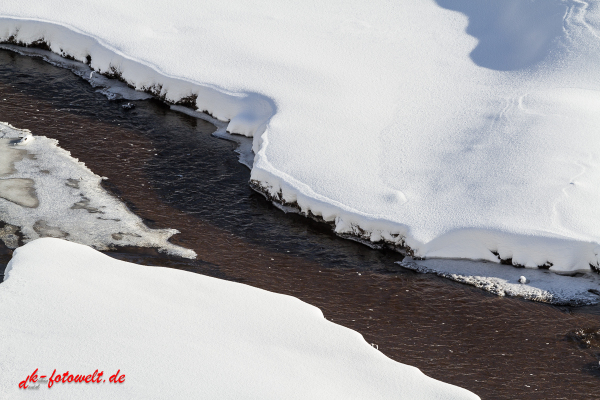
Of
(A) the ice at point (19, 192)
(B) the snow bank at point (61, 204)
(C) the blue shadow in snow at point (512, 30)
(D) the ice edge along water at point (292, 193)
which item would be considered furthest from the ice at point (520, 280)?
(A) the ice at point (19, 192)

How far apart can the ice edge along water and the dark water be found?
1.19 feet

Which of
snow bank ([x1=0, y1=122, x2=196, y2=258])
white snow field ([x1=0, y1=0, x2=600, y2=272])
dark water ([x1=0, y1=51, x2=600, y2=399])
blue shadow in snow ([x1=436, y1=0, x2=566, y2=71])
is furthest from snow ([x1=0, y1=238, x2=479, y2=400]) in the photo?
blue shadow in snow ([x1=436, y1=0, x2=566, y2=71])

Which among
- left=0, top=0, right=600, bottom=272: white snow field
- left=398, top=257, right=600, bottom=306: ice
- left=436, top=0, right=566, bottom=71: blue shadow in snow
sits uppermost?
left=436, top=0, right=566, bottom=71: blue shadow in snow

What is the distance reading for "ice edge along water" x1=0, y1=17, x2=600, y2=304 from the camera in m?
10.7

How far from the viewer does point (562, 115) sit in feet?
43.0

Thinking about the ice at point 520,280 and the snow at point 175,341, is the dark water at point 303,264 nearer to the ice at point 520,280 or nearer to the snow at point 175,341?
the ice at point 520,280

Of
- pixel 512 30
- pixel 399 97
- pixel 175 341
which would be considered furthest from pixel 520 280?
pixel 512 30

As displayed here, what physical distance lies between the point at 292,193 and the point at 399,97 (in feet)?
13.8

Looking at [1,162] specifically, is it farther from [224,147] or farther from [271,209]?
[271,209]

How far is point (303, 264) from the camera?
11.0 metres

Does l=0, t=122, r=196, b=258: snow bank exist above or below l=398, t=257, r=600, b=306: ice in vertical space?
below

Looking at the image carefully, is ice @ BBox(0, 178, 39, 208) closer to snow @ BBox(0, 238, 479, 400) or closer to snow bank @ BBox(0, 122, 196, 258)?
snow bank @ BBox(0, 122, 196, 258)

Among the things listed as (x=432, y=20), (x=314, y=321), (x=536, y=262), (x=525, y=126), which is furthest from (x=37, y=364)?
Result: (x=432, y=20)

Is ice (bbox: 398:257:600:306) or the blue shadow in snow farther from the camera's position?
the blue shadow in snow
